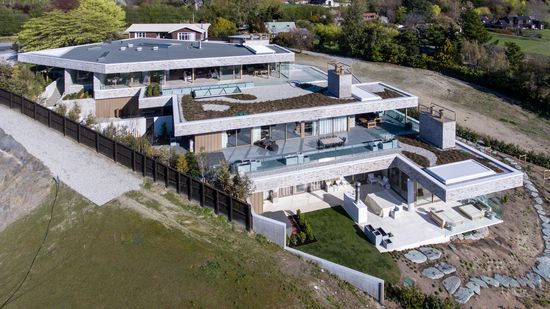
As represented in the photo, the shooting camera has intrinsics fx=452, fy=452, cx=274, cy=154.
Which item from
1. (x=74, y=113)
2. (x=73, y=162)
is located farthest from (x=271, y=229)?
(x=74, y=113)

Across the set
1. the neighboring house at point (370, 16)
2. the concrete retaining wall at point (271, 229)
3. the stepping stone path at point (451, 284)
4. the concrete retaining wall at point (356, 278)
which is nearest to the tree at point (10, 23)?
the concrete retaining wall at point (271, 229)

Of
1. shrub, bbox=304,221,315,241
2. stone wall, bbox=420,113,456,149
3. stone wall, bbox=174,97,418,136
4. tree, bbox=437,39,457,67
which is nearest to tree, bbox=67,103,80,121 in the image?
stone wall, bbox=174,97,418,136

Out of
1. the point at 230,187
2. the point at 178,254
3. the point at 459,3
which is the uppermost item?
the point at 459,3

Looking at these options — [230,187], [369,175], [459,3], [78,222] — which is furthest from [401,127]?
[459,3]

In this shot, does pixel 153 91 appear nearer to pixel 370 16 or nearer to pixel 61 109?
pixel 61 109

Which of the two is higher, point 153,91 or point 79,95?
point 153,91

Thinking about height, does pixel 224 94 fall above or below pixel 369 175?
above

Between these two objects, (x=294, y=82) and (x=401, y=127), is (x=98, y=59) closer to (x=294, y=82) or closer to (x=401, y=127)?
(x=294, y=82)
